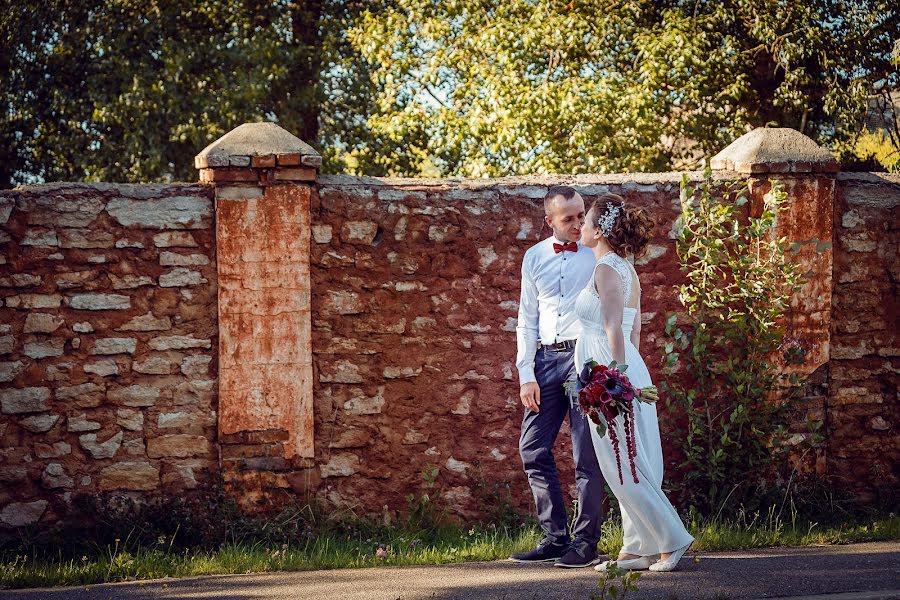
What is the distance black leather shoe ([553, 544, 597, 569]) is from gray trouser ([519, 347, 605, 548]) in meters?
0.03

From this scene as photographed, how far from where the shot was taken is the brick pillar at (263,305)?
543 cm

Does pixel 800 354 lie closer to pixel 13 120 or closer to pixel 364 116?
pixel 364 116

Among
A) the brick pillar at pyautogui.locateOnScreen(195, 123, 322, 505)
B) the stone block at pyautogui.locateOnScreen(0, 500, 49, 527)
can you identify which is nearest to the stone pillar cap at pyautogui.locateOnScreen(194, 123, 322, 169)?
the brick pillar at pyautogui.locateOnScreen(195, 123, 322, 505)

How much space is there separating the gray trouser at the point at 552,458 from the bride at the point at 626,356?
0.30 feet

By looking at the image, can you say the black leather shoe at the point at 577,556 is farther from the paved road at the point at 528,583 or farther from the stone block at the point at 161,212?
the stone block at the point at 161,212

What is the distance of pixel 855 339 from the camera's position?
6.12m

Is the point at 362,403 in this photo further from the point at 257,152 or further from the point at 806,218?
the point at 806,218

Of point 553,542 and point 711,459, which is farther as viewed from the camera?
point 711,459

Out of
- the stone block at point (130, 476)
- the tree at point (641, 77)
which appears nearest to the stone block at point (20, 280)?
the stone block at point (130, 476)

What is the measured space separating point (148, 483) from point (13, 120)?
11460 millimetres

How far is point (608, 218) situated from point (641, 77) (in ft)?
21.4

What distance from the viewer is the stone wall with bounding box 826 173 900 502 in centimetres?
609

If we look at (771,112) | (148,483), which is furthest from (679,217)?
(771,112)

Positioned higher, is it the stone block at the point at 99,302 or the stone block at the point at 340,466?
the stone block at the point at 99,302
